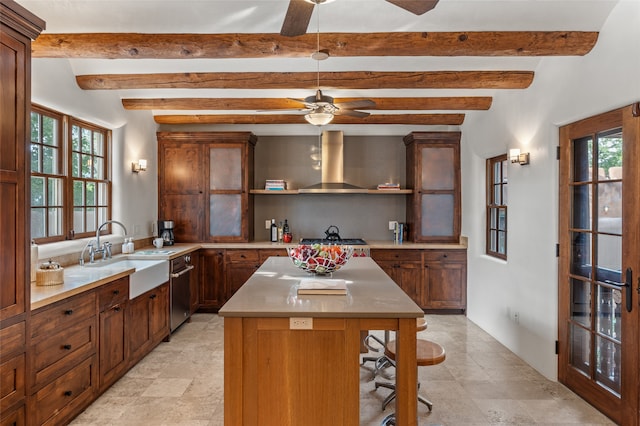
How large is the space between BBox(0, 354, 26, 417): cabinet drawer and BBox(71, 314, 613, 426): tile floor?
0.66 metres

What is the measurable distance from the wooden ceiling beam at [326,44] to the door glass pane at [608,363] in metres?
2.06

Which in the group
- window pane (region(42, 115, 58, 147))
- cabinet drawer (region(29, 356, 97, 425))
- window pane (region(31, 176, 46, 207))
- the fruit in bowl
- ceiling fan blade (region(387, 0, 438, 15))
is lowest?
cabinet drawer (region(29, 356, 97, 425))

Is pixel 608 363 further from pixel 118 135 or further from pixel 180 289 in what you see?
pixel 118 135

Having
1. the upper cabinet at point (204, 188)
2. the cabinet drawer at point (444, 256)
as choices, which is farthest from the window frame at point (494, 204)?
the upper cabinet at point (204, 188)

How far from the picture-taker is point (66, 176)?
369 cm

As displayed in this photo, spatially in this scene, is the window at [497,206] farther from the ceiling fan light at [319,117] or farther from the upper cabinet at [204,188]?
the upper cabinet at [204,188]

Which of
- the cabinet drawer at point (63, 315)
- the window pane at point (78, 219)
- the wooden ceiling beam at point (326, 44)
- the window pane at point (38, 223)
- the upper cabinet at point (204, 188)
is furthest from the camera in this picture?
the upper cabinet at point (204, 188)

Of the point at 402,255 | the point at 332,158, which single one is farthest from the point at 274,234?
the point at 402,255

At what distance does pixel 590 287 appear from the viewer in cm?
291

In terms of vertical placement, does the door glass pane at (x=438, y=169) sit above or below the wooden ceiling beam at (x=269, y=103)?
below

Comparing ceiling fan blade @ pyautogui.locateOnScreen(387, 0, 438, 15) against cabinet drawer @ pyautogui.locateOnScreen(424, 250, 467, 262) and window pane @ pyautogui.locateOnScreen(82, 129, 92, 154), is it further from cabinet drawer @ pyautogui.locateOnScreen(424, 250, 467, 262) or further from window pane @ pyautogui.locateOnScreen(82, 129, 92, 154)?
cabinet drawer @ pyautogui.locateOnScreen(424, 250, 467, 262)

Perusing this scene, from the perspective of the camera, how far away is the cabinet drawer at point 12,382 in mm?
1986

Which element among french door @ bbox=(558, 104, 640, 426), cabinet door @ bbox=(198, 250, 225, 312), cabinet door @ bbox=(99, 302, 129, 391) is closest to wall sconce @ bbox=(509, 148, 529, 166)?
french door @ bbox=(558, 104, 640, 426)

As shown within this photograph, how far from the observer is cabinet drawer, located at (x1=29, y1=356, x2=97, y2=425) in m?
2.29
